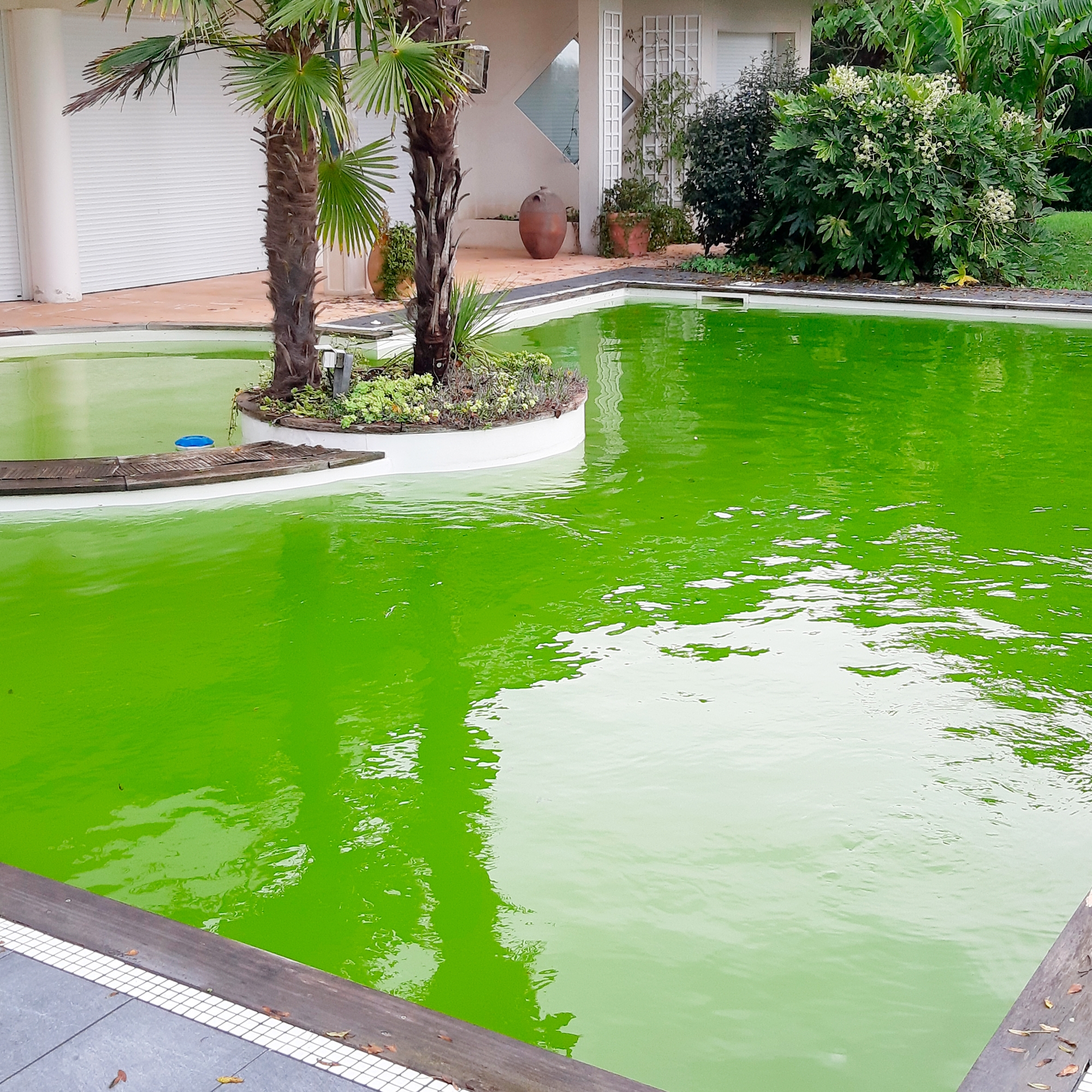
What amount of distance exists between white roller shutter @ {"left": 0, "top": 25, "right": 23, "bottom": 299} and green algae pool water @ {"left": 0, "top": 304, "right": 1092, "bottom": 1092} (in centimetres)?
888

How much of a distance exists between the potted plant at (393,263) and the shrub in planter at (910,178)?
4898mm

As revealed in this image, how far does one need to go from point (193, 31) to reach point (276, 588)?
11.7 feet

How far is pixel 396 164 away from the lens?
19.4m

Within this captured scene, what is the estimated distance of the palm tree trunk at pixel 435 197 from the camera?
28.8ft

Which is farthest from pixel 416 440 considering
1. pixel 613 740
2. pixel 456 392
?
pixel 613 740

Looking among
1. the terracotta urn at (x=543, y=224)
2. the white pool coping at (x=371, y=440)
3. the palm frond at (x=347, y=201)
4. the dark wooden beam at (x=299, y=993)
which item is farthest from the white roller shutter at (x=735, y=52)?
the dark wooden beam at (x=299, y=993)

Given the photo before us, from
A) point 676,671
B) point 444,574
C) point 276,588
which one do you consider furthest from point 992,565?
point 276,588

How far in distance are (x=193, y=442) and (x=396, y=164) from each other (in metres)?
11.2

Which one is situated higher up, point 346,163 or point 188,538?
point 346,163

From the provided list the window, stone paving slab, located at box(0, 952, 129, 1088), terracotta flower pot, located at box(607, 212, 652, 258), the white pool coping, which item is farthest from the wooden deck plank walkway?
the window

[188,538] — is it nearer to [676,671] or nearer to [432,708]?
[432,708]

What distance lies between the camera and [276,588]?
6855 millimetres

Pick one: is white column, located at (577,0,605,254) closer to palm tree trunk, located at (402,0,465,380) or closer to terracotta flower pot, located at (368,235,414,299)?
terracotta flower pot, located at (368,235,414,299)

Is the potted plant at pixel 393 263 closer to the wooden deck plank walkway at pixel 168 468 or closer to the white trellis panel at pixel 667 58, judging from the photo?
the white trellis panel at pixel 667 58
